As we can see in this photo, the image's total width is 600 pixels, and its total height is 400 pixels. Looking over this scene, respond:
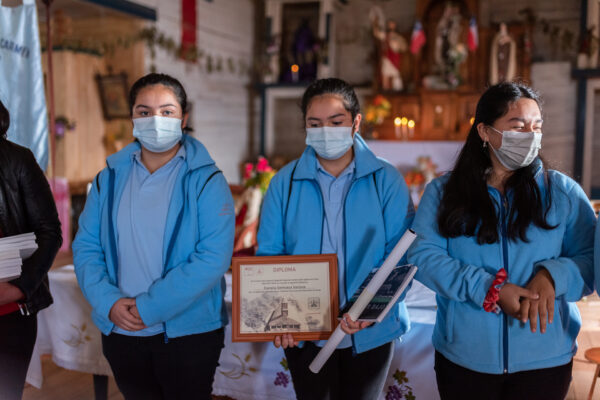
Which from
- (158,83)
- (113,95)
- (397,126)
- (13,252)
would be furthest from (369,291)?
(397,126)

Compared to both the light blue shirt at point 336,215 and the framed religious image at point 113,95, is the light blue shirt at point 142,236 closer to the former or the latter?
the light blue shirt at point 336,215

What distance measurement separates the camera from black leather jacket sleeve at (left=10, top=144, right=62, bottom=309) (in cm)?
181

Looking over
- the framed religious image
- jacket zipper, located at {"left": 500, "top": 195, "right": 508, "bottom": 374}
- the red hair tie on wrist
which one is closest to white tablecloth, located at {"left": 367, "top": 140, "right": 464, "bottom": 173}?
the framed religious image

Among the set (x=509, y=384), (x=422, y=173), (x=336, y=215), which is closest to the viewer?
(x=509, y=384)

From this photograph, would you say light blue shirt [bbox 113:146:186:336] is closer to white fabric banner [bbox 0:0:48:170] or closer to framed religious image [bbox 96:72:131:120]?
white fabric banner [bbox 0:0:48:170]

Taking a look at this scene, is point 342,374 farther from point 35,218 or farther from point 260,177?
point 260,177

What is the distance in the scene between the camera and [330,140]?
1.85 meters

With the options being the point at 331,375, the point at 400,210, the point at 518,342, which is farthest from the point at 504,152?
the point at 331,375

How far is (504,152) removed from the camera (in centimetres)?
165

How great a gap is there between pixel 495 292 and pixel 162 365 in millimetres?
1071

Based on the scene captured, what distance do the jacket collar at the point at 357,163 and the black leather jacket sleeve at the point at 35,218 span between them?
866mm

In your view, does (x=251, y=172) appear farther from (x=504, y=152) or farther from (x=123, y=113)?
(x=123, y=113)

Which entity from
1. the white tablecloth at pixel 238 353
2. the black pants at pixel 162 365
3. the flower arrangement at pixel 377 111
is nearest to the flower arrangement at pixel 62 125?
the flower arrangement at pixel 377 111

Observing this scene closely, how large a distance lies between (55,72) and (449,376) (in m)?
7.23
